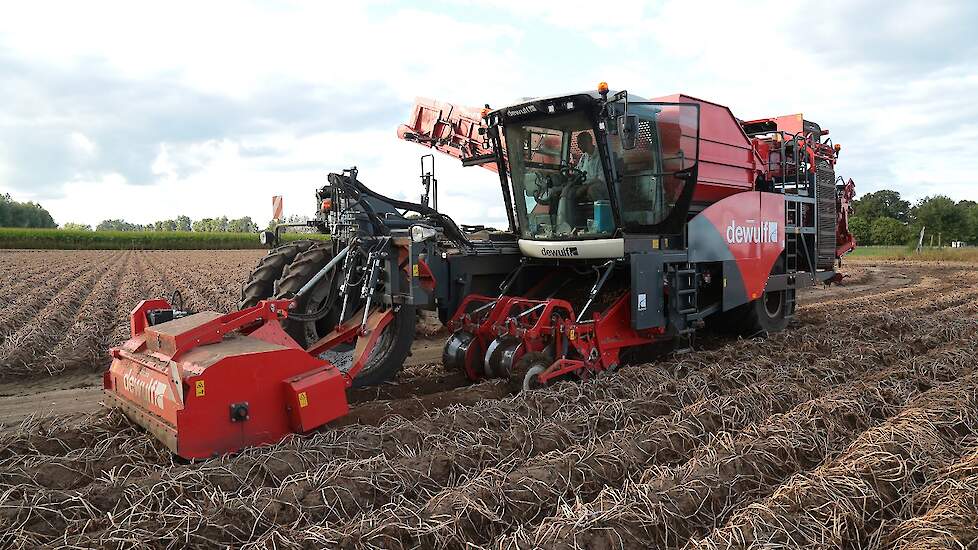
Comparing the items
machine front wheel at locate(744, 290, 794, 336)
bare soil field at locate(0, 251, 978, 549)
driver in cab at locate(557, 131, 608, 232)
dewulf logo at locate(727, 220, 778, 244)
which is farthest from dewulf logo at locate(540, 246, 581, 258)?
machine front wheel at locate(744, 290, 794, 336)

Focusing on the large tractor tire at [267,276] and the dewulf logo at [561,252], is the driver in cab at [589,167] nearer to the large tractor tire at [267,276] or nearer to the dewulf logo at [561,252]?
the dewulf logo at [561,252]

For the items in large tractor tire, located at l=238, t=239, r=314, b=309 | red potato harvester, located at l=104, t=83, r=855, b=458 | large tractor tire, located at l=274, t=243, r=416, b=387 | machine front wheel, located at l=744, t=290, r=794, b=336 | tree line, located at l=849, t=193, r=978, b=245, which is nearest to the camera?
red potato harvester, located at l=104, t=83, r=855, b=458

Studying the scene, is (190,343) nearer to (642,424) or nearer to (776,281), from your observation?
(642,424)

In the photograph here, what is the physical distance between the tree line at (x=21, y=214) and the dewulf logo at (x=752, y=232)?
76605 mm

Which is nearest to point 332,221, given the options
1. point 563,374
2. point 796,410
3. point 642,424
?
point 563,374

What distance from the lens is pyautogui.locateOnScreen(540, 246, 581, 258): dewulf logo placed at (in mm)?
6129

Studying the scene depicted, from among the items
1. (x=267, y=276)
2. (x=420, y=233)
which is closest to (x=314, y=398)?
(x=420, y=233)

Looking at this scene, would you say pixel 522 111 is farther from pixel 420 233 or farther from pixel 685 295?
pixel 685 295

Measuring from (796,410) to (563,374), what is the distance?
1.92 meters

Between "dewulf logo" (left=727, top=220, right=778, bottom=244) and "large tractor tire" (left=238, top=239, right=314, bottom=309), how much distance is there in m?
4.44

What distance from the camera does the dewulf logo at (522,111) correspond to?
5.93 m

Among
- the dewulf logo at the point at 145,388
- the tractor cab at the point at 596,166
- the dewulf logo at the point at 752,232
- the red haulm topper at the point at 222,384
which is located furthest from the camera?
the dewulf logo at the point at 752,232

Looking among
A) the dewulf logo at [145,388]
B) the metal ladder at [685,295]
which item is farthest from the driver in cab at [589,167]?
the dewulf logo at [145,388]

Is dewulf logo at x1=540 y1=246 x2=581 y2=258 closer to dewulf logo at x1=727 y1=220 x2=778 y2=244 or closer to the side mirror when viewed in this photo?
the side mirror
